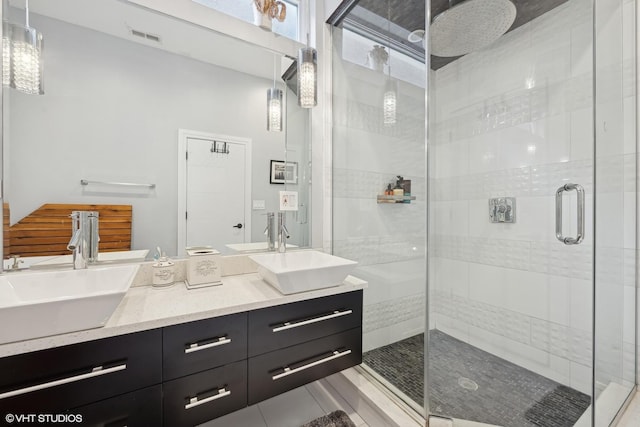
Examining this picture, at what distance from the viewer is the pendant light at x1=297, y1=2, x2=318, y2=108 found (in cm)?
184

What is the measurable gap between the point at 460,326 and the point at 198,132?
254 centimetres

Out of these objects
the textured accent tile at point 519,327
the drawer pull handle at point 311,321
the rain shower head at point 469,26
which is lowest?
the textured accent tile at point 519,327

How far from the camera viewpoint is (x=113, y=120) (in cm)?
A: 139

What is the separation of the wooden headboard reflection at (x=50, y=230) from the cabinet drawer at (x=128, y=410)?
77 cm

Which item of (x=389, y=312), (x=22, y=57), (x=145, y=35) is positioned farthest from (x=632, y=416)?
(x=22, y=57)

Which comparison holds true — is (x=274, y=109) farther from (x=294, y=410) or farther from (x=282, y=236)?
(x=294, y=410)

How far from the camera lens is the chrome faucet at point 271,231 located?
179 cm

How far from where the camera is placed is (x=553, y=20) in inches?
71.3

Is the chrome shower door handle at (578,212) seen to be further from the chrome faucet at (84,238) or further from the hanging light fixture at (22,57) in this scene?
the hanging light fixture at (22,57)

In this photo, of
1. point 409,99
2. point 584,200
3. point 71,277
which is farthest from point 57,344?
point 584,200

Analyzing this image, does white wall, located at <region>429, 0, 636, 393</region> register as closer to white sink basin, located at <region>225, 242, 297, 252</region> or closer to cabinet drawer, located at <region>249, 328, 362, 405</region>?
cabinet drawer, located at <region>249, 328, 362, 405</region>

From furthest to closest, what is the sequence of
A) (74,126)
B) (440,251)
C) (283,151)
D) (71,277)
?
(440,251) → (283,151) → (74,126) → (71,277)

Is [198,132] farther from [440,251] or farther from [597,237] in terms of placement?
[597,237]

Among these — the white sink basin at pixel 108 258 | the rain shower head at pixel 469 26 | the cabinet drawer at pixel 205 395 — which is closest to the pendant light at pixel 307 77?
the rain shower head at pixel 469 26
